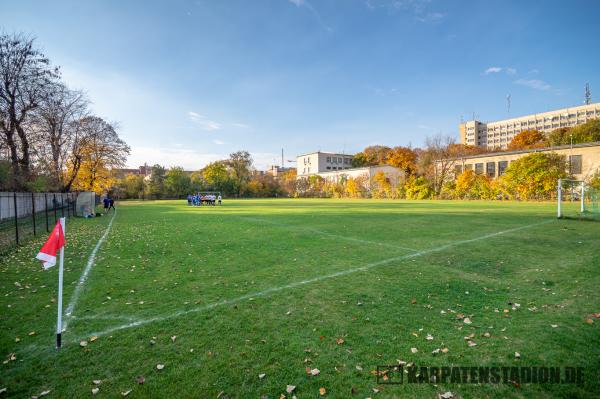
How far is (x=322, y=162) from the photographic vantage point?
10088 centimetres

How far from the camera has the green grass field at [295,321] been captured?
118 inches

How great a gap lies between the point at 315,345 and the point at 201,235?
10142 millimetres

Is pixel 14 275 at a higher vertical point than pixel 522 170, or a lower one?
lower

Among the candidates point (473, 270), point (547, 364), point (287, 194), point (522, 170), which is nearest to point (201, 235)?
point (473, 270)

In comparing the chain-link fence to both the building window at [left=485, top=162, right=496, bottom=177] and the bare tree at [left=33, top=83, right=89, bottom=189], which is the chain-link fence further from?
the building window at [left=485, top=162, right=496, bottom=177]

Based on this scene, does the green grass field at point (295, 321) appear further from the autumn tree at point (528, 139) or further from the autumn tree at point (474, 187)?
the autumn tree at point (528, 139)

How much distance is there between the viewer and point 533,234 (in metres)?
11.6

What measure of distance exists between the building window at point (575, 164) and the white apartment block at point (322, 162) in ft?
218

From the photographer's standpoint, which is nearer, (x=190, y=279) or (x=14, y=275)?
(x=190, y=279)

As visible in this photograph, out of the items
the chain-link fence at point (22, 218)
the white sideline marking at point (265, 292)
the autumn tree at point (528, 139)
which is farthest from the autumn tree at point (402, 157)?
the chain-link fence at point (22, 218)

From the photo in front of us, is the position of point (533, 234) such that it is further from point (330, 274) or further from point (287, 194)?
point (287, 194)

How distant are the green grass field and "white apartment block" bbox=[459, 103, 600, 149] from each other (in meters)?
128

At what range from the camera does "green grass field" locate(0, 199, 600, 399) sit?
299 centimetres

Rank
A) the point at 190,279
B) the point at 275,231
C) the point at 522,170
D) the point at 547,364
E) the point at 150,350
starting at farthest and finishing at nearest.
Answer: the point at 522,170 → the point at 275,231 → the point at 190,279 → the point at 150,350 → the point at 547,364
